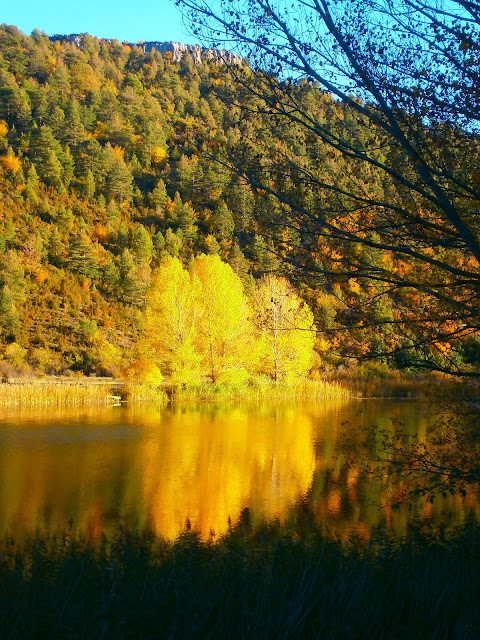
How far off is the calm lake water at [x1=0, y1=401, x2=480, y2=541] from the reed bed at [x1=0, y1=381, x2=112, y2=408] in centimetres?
219

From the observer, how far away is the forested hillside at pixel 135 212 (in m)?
6.06

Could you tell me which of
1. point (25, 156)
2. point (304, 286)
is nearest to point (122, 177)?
point (25, 156)

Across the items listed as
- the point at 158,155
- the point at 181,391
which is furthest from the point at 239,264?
the point at 158,155

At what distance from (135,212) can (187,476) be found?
165ft

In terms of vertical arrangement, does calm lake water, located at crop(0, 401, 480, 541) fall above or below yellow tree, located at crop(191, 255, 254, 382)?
below

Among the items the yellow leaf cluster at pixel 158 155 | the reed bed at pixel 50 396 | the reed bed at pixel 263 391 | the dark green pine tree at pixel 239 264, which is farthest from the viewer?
the yellow leaf cluster at pixel 158 155

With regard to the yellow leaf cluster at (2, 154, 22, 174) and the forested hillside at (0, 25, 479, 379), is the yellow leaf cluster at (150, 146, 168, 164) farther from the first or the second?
the yellow leaf cluster at (2, 154, 22, 174)

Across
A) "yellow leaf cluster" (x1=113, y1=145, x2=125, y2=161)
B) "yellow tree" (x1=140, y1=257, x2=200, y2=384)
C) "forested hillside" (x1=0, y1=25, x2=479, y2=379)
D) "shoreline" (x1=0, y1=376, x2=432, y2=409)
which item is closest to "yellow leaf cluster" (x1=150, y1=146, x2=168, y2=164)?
"forested hillside" (x1=0, y1=25, x2=479, y2=379)

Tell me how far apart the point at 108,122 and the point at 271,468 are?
2456 inches

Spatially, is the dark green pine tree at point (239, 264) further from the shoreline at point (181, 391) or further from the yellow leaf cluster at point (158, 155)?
the yellow leaf cluster at point (158, 155)

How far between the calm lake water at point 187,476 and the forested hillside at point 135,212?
2.37 meters

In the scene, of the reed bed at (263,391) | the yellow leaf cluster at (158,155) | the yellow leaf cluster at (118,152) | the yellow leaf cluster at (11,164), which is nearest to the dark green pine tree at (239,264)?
the reed bed at (263,391)

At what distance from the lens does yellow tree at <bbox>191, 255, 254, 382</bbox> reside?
3064 centimetres

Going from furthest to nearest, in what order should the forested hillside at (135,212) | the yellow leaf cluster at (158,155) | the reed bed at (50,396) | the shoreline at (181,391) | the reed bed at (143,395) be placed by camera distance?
1. the yellow leaf cluster at (158,155)
2. the reed bed at (143,395)
3. the shoreline at (181,391)
4. the reed bed at (50,396)
5. the forested hillside at (135,212)
